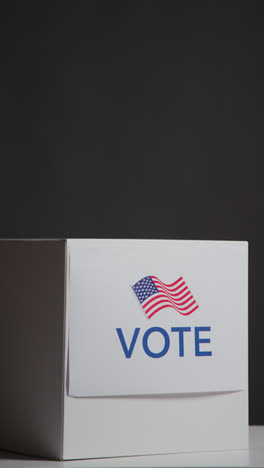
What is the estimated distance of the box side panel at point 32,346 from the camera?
3.25 ft

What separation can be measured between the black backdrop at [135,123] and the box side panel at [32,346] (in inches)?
26.3

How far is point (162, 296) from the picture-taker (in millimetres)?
1030

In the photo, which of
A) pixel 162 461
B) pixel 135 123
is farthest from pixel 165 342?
pixel 135 123

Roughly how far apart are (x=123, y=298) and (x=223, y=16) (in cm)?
105

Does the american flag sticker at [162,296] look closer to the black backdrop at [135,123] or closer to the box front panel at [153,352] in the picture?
the box front panel at [153,352]

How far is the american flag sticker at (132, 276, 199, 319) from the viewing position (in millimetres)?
1022

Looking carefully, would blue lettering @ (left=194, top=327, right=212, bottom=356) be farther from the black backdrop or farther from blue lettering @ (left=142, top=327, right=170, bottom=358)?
the black backdrop

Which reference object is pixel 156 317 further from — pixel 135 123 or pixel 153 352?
pixel 135 123

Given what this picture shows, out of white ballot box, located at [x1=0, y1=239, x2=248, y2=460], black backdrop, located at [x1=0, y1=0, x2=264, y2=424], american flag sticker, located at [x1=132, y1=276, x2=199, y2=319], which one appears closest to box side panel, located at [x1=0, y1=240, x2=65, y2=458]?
white ballot box, located at [x1=0, y1=239, x2=248, y2=460]

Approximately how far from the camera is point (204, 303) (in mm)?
1062

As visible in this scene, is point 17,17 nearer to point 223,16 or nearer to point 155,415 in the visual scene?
point 223,16

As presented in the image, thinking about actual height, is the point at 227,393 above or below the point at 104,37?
below

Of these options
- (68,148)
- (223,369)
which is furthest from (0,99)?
(223,369)

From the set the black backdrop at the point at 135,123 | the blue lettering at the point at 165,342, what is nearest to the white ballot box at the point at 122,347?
the blue lettering at the point at 165,342
